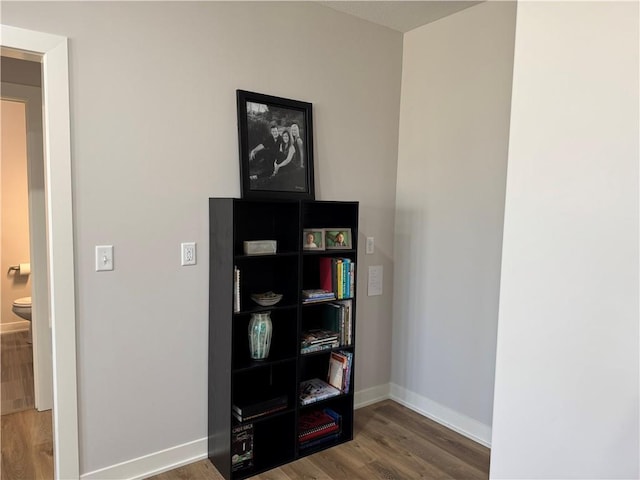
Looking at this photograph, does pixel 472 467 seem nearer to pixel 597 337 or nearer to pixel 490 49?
pixel 597 337

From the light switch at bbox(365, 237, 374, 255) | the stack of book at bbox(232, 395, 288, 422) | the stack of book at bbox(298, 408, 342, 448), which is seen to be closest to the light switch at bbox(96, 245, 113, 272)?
the stack of book at bbox(232, 395, 288, 422)

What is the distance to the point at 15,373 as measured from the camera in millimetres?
3822

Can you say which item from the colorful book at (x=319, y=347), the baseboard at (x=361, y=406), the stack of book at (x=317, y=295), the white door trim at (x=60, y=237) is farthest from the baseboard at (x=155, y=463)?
the stack of book at (x=317, y=295)

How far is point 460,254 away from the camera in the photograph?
295 centimetres

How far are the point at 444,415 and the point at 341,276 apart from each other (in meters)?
1.22

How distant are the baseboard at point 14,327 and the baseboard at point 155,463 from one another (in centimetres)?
368

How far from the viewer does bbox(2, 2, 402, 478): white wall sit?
215cm

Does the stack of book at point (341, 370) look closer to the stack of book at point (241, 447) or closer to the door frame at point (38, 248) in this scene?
the stack of book at point (241, 447)

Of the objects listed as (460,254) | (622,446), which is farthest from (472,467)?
(622,446)

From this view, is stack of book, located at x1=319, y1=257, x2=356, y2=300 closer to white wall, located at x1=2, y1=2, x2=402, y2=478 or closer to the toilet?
white wall, located at x1=2, y1=2, x2=402, y2=478

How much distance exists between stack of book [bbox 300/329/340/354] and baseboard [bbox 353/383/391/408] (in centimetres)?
66

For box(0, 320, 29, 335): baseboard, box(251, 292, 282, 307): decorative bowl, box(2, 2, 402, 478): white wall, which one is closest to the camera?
box(2, 2, 402, 478): white wall

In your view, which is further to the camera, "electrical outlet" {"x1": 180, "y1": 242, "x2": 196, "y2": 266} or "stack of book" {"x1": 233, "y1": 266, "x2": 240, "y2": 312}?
"electrical outlet" {"x1": 180, "y1": 242, "x2": 196, "y2": 266}

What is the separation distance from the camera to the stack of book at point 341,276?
2.77 meters
